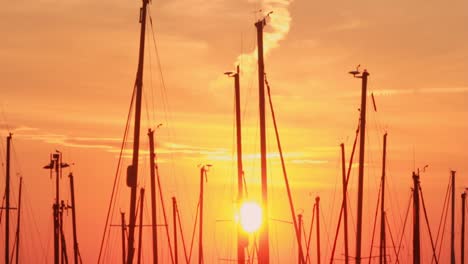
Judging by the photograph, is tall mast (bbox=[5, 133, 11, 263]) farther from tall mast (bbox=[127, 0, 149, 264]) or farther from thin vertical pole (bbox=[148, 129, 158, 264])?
tall mast (bbox=[127, 0, 149, 264])

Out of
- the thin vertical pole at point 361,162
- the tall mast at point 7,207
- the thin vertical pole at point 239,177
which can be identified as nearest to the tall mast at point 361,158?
the thin vertical pole at point 361,162

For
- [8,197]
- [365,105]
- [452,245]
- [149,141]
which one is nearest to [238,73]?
[365,105]

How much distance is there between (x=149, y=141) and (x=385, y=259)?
1493cm

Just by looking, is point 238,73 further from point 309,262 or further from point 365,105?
point 309,262

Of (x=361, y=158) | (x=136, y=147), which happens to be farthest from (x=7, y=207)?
(x=136, y=147)

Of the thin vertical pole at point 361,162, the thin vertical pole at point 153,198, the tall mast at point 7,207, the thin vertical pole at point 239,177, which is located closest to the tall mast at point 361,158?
the thin vertical pole at point 361,162

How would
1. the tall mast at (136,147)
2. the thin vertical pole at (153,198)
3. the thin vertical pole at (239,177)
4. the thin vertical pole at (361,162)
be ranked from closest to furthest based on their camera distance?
the tall mast at (136,147) < the thin vertical pole at (239,177) < the thin vertical pole at (361,162) < the thin vertical pole at (153,198)

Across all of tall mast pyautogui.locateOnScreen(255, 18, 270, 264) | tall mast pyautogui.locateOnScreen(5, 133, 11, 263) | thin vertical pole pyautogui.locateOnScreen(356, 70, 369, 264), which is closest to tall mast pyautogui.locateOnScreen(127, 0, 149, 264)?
tall mast pyautogui.locateOnScreen(255, 18, 270, 264)

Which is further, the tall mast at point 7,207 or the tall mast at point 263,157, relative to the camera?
the tall mast at point 7,207

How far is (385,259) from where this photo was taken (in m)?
57.0

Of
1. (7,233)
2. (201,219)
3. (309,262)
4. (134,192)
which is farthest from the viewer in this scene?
(201,219)

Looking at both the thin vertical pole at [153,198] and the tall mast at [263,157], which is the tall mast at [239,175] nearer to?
the tall mast at [263,157]

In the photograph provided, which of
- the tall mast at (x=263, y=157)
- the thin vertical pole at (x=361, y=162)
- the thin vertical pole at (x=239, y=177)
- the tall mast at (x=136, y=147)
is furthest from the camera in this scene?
the thin vertical pole at (x=361, y=162)

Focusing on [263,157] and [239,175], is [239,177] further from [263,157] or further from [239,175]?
[263,157]
